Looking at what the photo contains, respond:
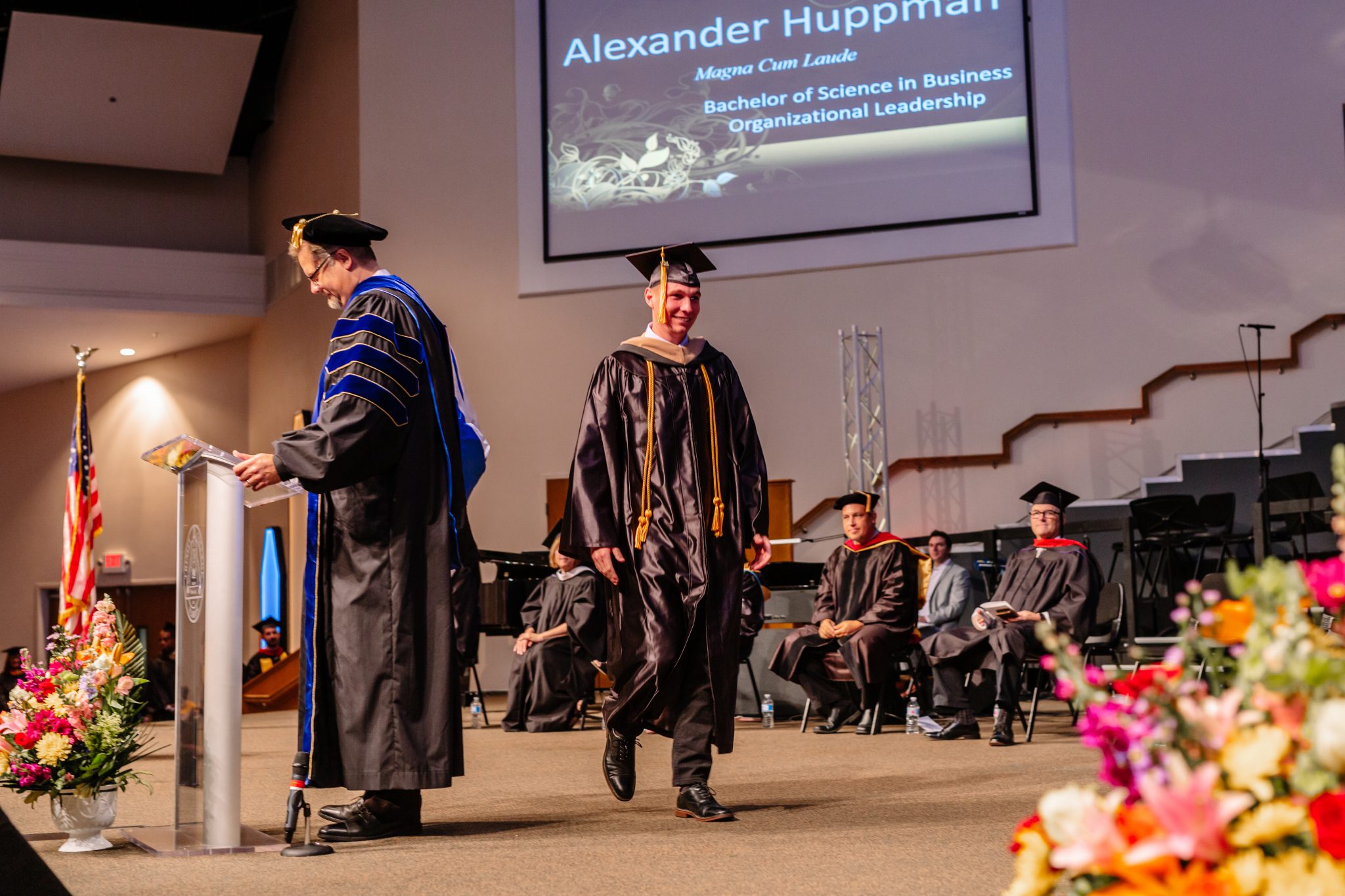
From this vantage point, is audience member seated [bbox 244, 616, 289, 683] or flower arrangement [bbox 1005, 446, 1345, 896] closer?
flower arrangement [bbox 1005, 446, 1345, 896]

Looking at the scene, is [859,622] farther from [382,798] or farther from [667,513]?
[382,798]

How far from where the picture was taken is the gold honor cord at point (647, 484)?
3574mm

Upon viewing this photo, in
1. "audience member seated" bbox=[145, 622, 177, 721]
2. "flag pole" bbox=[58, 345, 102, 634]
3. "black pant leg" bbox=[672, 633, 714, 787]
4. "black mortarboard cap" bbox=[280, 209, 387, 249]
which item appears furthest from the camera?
"audience member seated" bbox=[145, 622, 177, 721]

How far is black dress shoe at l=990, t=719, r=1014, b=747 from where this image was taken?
5730mm

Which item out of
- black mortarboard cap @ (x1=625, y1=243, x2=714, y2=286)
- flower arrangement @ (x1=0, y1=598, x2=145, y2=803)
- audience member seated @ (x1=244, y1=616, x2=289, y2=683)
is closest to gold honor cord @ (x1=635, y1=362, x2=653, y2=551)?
black mortarboard cap @ (x1=625, y1=243, x2=714, y2=286)

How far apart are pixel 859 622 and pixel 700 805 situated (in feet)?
11.3

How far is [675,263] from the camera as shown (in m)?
3.73

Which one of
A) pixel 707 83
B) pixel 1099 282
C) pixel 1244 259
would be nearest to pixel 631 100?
pixel 707 83

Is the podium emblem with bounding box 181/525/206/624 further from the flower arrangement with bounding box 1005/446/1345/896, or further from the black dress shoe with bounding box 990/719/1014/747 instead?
the black dress shoe with bounding box 990/719/1014/747

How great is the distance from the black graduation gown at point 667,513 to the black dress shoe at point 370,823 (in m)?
0.63

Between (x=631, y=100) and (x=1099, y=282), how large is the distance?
423cm

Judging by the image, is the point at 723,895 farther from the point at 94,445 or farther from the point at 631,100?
the point at 94,445

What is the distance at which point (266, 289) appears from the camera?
1527 centimetres

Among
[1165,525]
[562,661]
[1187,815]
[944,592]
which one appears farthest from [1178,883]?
[1165,525]
